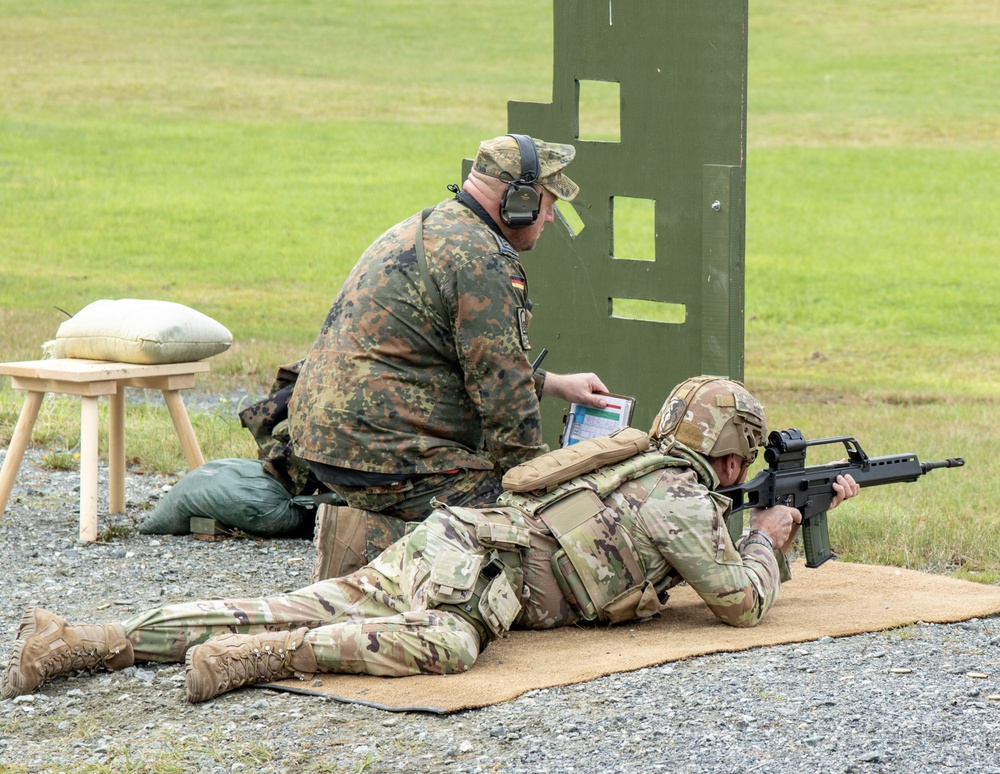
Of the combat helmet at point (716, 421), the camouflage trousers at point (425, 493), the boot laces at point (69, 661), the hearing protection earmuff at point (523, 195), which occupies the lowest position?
the boot laces at point (69, 661)

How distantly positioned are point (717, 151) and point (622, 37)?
0.84m

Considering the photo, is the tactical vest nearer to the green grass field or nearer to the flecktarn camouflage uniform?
the flecktarn camouflage uniform

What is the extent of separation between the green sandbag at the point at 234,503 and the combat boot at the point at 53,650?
2014mm

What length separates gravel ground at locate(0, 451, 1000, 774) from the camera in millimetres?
4016

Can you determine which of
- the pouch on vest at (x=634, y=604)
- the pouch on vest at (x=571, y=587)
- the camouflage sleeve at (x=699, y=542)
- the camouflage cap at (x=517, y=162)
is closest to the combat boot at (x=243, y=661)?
the pouch on vest at (x=571, y=587)

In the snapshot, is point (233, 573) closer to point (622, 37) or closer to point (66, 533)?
point (66, 533)

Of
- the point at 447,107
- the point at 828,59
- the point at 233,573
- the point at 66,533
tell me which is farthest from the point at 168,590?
the point at 828,59

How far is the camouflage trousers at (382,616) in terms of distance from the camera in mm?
4746

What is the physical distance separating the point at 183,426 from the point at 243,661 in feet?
9.55

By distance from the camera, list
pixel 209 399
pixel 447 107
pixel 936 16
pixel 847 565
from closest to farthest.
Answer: pixel 847 565 < pixel 209 399 < pixel 447 107 < pixel 936 16

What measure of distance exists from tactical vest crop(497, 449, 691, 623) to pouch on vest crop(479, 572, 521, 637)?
9.2 inches

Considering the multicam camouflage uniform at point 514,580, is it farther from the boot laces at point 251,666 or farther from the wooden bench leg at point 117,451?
the wooden bench leg at point 117,451

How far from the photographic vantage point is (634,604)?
5254mm

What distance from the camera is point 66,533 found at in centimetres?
708
